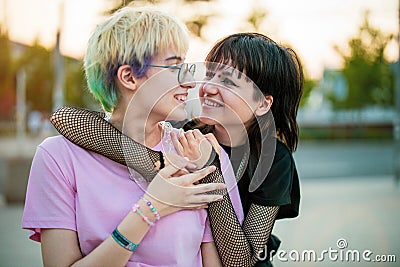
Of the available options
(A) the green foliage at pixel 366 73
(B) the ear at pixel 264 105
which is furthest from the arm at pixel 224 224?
(A) the green foliage at pixel 366 73

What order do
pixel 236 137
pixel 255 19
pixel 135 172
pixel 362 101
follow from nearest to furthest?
pixel 135 172 → pixel 236 137 → pixel 255 19 → pixel 362 101

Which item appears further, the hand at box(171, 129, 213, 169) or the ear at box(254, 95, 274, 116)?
the ear at box(254, 95, 274, 116)

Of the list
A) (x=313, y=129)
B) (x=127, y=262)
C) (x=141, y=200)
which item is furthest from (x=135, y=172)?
(x=313, y=129)

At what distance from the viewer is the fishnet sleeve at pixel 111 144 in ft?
5.96

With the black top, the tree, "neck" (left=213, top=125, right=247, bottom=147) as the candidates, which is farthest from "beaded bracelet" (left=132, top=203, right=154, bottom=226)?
the tree

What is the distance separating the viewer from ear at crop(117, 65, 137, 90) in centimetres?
184

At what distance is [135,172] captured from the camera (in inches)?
71.7

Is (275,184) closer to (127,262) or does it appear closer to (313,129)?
Answer: (127,262)

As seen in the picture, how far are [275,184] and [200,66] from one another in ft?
1.64

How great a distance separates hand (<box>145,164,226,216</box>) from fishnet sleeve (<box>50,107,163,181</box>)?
0.30 feet

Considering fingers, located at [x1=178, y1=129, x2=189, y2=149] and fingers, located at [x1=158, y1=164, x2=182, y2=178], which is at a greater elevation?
fingers, located at [x1=178, y1=129, x2=189, y2=149]

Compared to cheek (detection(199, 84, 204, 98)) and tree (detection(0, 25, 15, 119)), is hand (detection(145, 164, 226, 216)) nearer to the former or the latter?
cheek (detection(199, 84, 204, 98))

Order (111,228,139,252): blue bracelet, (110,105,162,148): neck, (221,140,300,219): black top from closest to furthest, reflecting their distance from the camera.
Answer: (111,228,139,252): blue bracelet → (110,105,162,148): neck → (221,140,300,219): black top

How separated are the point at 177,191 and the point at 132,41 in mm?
479
